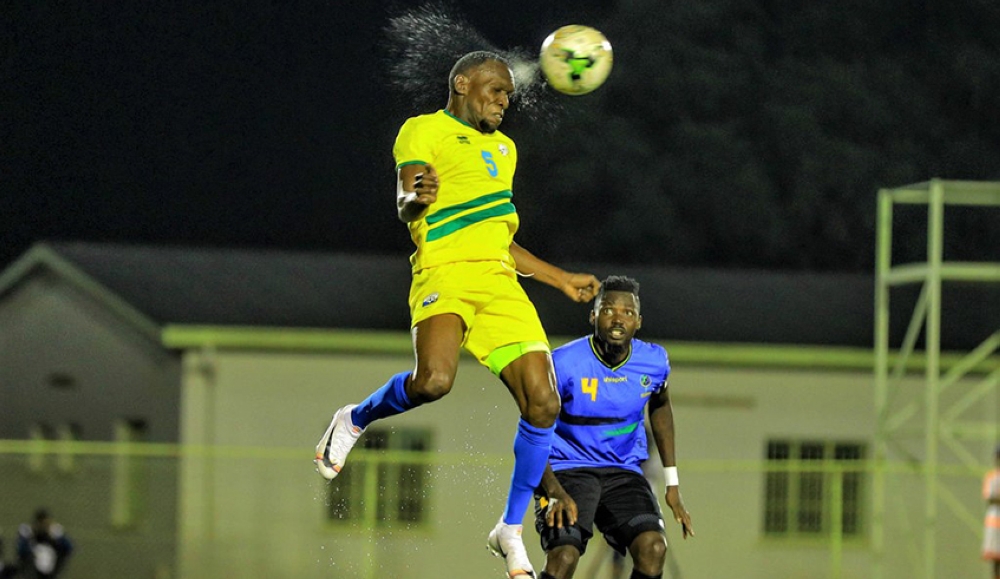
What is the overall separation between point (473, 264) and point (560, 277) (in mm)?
464

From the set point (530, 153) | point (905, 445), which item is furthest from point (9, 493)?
point (530, 153)

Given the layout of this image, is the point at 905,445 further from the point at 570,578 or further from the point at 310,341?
the point at 570,578

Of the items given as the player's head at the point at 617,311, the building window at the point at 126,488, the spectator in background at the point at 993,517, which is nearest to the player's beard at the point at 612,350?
the player's head at the point at 617,311

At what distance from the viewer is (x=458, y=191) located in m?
8.75

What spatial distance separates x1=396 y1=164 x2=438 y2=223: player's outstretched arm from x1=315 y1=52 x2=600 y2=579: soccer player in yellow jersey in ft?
0.25

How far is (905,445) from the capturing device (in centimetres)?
2447

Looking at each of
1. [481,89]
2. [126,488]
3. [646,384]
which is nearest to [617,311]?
[646,384]

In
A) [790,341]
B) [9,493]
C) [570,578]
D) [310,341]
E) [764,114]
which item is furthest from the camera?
[764,114]

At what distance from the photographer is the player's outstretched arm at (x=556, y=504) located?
9398mm

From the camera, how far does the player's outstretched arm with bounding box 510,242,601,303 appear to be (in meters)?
8.74

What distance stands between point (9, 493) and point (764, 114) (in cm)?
2161

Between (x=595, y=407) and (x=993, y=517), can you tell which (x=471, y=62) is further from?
(x=993, y=517)

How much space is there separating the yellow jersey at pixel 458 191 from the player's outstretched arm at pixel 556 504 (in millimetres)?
1367

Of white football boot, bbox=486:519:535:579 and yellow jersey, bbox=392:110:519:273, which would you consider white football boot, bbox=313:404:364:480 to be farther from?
yellow jersey, bbox=392:110:519:273
